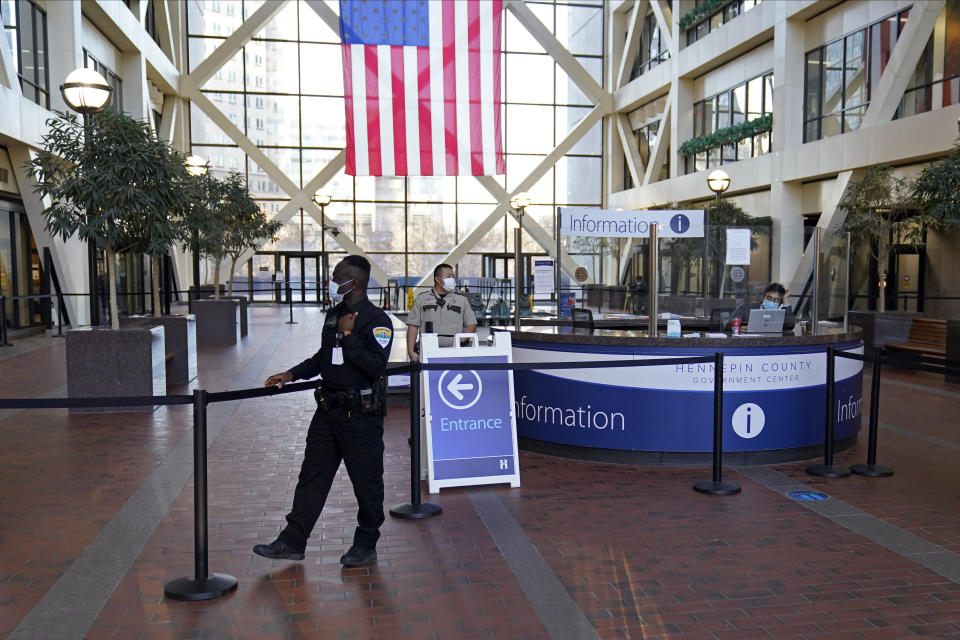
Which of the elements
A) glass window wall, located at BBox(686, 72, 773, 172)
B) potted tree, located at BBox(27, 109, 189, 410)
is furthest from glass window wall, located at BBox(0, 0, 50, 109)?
glass window wall, located at BBox(686, 72, 773, 172)

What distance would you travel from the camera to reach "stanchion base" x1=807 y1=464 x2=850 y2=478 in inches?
281

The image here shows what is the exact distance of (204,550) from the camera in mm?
4574

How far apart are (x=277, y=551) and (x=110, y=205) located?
652cm

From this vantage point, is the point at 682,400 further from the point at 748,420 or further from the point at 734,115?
the point at 734,115

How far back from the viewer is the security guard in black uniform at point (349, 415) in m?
4.82

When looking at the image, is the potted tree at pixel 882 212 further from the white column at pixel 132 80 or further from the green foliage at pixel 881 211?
the white column at pixel 132 80

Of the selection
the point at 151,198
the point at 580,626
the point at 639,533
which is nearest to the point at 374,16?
the point at 151,198

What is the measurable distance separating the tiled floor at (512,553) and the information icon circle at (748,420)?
0.39m

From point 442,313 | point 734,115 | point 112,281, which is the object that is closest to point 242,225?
point 112,281

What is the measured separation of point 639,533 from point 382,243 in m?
34.7

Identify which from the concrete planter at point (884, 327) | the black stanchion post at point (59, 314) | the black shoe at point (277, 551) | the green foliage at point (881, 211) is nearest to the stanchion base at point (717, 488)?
the black shoe at point (277, 551)

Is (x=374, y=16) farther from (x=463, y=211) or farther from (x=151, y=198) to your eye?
(x=463, y=211)

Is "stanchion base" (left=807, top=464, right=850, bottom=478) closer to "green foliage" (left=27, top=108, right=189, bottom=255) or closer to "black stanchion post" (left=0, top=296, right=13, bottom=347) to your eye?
"green foliage" (left=27, top=108, right=189, bottom=255)

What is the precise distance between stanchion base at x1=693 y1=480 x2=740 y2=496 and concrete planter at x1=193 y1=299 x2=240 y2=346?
13825mm
